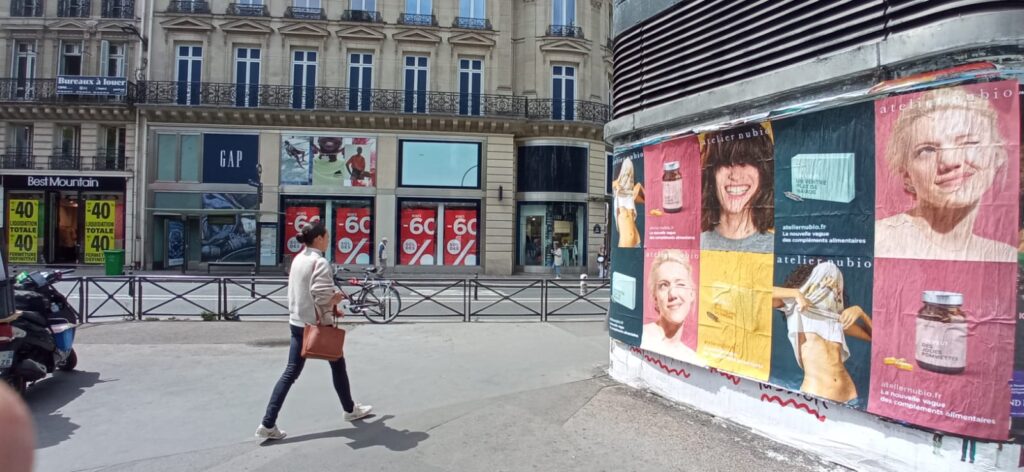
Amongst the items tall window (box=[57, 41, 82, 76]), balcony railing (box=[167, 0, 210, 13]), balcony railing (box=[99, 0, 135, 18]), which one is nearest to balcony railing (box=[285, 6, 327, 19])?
balcony railing (box=[167, 0, 210, 13])

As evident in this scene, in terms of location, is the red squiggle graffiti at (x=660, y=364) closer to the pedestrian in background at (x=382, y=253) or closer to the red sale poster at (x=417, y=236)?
the pedestrian in background at (x=382, y=253)

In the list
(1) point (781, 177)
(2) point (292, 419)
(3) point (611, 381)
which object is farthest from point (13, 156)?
(1) point (781, 177)

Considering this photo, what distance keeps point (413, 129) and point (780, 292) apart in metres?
22.0

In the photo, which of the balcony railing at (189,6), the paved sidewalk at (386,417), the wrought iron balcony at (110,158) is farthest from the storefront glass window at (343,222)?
the paved sidewalk at (386,417)

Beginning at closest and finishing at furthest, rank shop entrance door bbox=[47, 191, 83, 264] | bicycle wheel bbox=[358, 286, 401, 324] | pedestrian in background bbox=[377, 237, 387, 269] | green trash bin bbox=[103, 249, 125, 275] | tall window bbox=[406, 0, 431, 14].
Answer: bicycle wheel bbox=[358, 286, 401, 324] < green trash bin bbox=[103, 249, 125, 275] < pedestrian in background bbox=[377, 237, 387, 269] < shop entrance door bbox=[47, 191, 83, 264] < tall window bbox=[406, 0, 431, 14]

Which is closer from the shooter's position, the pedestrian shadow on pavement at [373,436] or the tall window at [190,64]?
the pedestrian shadow on pavement at [373,436]

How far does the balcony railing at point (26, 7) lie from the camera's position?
965 inches

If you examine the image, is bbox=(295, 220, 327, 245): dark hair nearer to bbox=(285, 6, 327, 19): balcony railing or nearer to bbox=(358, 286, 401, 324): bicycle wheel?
bbox=(358, 286, 401, 324): bicycle wheel

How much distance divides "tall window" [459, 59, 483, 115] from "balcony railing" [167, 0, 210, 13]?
11.7 metres

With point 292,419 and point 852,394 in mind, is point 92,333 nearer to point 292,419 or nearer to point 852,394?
point 292,419

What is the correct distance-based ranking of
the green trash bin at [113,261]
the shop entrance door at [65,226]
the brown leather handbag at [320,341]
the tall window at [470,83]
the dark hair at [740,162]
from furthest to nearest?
the tall window at [470,83]
the shop entrance door at [65,226]
the green trash bin at [113,261]
the brown leather handbag at [320,341]
the dark hair at [740,162]

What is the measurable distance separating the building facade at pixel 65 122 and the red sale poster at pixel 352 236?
9652 millimetres

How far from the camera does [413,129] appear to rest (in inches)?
965

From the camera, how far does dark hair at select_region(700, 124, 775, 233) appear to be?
4.32 m
